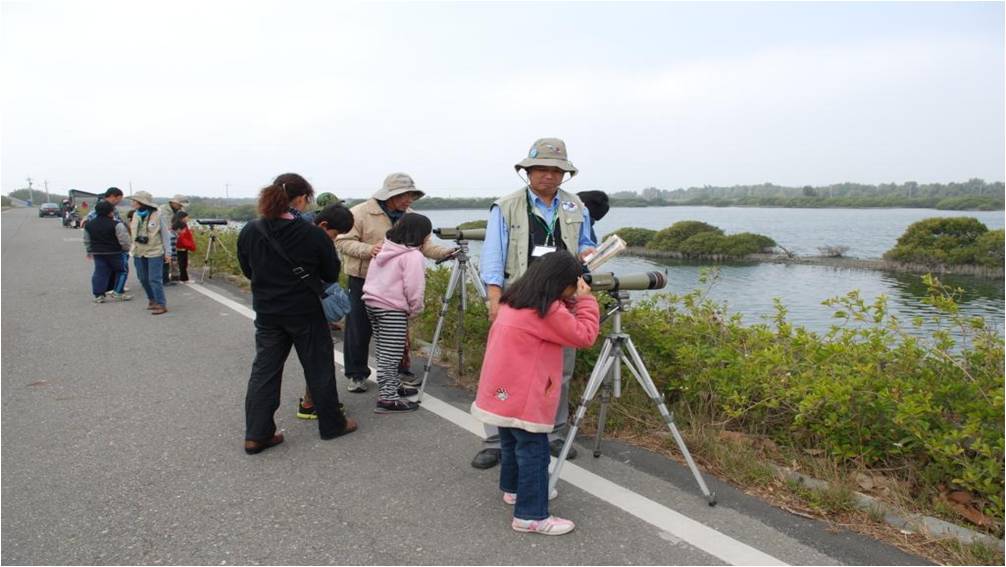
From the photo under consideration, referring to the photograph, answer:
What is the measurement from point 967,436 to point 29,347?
25.9 feet

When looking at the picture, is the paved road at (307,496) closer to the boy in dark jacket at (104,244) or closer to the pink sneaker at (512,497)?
the pink sneaker at (512,497)

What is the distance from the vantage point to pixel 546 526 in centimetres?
292

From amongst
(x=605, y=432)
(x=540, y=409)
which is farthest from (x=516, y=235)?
(x=605, y=432)

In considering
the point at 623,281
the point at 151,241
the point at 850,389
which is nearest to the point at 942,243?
the point at 850,389

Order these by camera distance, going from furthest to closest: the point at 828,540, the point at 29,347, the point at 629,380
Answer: the point at 29,347 → the point at 629,380 → the point at 828,540

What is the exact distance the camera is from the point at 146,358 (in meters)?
6.11

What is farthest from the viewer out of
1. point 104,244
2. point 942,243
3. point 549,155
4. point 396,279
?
point 942,243

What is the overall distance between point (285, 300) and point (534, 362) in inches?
70.3

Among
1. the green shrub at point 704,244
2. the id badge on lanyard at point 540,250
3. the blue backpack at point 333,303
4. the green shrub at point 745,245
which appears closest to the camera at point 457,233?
the blue backpack at point 333,303

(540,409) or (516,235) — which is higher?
(516,235)

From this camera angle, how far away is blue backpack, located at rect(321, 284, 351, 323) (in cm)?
404

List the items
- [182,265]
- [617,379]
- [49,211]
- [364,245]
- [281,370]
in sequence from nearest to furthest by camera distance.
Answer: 1. [617,379]
2. [281,370]
3. [364,245]
4. [182,265]
5. [49,211]

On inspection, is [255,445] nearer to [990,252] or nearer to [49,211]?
[990,252]

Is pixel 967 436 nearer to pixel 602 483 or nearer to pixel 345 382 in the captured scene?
pixel 602 483
